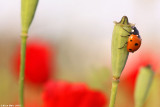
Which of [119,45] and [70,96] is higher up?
[119,45]

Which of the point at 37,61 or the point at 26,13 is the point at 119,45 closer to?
the point at 26,13

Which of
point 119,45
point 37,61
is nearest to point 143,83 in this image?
point 119,45

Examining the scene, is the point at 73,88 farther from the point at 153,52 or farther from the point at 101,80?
the point at 153,52

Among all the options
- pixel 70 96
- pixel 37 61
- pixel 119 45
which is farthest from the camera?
pixel 37 61

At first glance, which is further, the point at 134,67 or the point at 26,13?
the point at 134,67

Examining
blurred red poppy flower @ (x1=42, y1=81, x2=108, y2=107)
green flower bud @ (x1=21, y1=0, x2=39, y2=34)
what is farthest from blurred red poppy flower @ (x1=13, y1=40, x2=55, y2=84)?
green flower bud @ (x1=21, y1=0, x2=39, y2=34)

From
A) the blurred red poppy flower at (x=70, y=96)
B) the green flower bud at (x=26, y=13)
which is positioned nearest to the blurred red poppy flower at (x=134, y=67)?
the blurred red poppy flower at (x=70, y=96)

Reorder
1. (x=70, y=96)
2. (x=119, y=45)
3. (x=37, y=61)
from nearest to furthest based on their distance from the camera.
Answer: (x=119, y=45) < (x=70, y=96) < (x=37, y=61)
